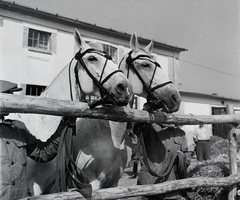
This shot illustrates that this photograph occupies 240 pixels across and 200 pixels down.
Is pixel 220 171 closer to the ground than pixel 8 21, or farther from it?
closer to the ground

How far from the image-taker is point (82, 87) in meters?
2.71

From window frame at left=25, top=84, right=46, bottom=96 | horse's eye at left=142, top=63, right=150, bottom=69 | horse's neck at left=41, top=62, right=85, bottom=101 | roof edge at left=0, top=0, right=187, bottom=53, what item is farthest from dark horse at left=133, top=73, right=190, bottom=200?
roof edge at left=0, top=0, right=187, bottom=53

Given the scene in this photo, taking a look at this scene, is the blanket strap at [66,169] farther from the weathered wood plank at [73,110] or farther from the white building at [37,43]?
the white building at [37,43]

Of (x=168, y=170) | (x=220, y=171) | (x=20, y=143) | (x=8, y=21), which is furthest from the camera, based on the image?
(x=8, y=21)

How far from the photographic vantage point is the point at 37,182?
2.56m

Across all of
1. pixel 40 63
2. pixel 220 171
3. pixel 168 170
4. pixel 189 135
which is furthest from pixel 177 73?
pixel 168 170

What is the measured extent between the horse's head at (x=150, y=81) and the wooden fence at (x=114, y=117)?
0.16 meters

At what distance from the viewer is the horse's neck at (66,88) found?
277 cm

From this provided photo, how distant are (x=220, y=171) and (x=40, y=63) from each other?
925 cm

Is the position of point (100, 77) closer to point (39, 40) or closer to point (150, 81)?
point (150, 81)

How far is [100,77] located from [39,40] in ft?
32.7

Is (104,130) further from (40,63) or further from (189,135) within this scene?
(189,135)

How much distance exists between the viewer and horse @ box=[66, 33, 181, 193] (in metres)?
2.66

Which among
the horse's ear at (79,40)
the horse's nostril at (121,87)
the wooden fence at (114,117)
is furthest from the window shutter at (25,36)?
the horse's nostril at (121,87)
